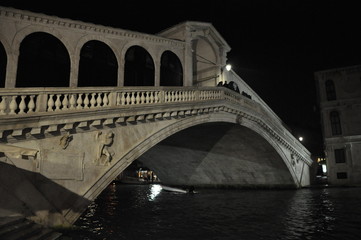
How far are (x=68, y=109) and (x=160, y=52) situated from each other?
28.7 ft

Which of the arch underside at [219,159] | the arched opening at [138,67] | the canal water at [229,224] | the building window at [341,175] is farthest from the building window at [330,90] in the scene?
the arched opening at [138,67]

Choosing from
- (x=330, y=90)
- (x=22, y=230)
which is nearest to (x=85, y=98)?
(x=22, y=230)

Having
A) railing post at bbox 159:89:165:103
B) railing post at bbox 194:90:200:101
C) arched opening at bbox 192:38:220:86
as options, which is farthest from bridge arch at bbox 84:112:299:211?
arched opening at bbox 192:38:220:86

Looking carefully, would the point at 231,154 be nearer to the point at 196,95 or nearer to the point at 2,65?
the point at 196,95

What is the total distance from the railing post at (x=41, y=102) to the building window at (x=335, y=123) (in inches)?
1140

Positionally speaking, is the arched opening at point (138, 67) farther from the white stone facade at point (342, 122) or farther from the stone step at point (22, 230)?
the white stone facade at point (342, 122)

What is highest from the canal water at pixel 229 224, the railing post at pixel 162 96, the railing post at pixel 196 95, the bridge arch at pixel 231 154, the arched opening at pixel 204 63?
the arched opening at pixel 204 63

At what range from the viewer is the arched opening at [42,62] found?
11.4 m

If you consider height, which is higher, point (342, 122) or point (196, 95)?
point (342, 122)

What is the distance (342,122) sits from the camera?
29.2 m

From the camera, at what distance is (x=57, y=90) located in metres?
8.41

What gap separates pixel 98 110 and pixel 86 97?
539mm

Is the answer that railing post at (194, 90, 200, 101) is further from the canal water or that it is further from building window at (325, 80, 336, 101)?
building window at (325, 80, 336, 101)

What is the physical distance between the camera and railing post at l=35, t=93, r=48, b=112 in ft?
26.5
